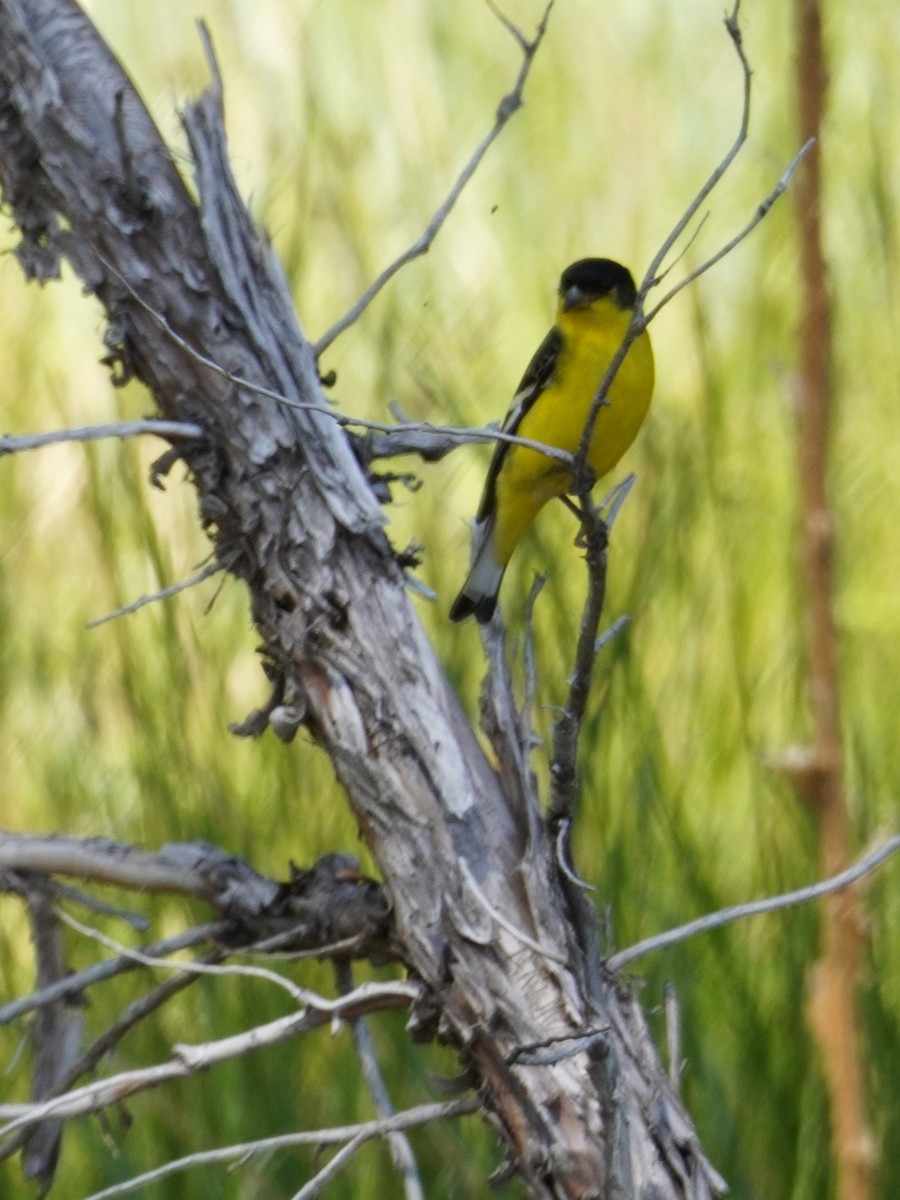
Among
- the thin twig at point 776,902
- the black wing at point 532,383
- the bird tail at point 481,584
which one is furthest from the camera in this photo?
the black wing at point 532,383

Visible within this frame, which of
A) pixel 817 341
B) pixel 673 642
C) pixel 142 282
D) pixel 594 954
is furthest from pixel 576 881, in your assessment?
pixel 673 642

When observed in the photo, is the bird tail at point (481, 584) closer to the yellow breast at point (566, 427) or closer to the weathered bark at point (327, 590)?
the yellow breast at point (566, 427)

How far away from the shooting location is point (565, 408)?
2191mm

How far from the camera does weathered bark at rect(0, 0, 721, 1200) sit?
50.8 inches

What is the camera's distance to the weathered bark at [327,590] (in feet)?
4.24

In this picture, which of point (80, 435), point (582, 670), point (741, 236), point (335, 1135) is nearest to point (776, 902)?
point (582, 670)

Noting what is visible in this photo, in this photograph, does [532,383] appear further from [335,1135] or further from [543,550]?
[335,1135]

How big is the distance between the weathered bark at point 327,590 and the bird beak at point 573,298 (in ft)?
2.95

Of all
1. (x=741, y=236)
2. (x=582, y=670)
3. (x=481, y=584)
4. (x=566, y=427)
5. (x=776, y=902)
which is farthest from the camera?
(x=566, y=427)

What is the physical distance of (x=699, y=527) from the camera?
214 centimetres

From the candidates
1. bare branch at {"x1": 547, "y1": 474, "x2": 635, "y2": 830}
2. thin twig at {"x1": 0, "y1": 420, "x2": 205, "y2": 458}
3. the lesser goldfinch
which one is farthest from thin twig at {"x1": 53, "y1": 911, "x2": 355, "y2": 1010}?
the lesser goldfinch

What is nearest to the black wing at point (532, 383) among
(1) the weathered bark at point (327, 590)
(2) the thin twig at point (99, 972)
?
(1) the weathered bark at point (327, 590)

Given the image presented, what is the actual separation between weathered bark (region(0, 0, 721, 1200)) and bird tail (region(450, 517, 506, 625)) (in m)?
0.29

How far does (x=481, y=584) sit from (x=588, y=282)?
57 centimetres
